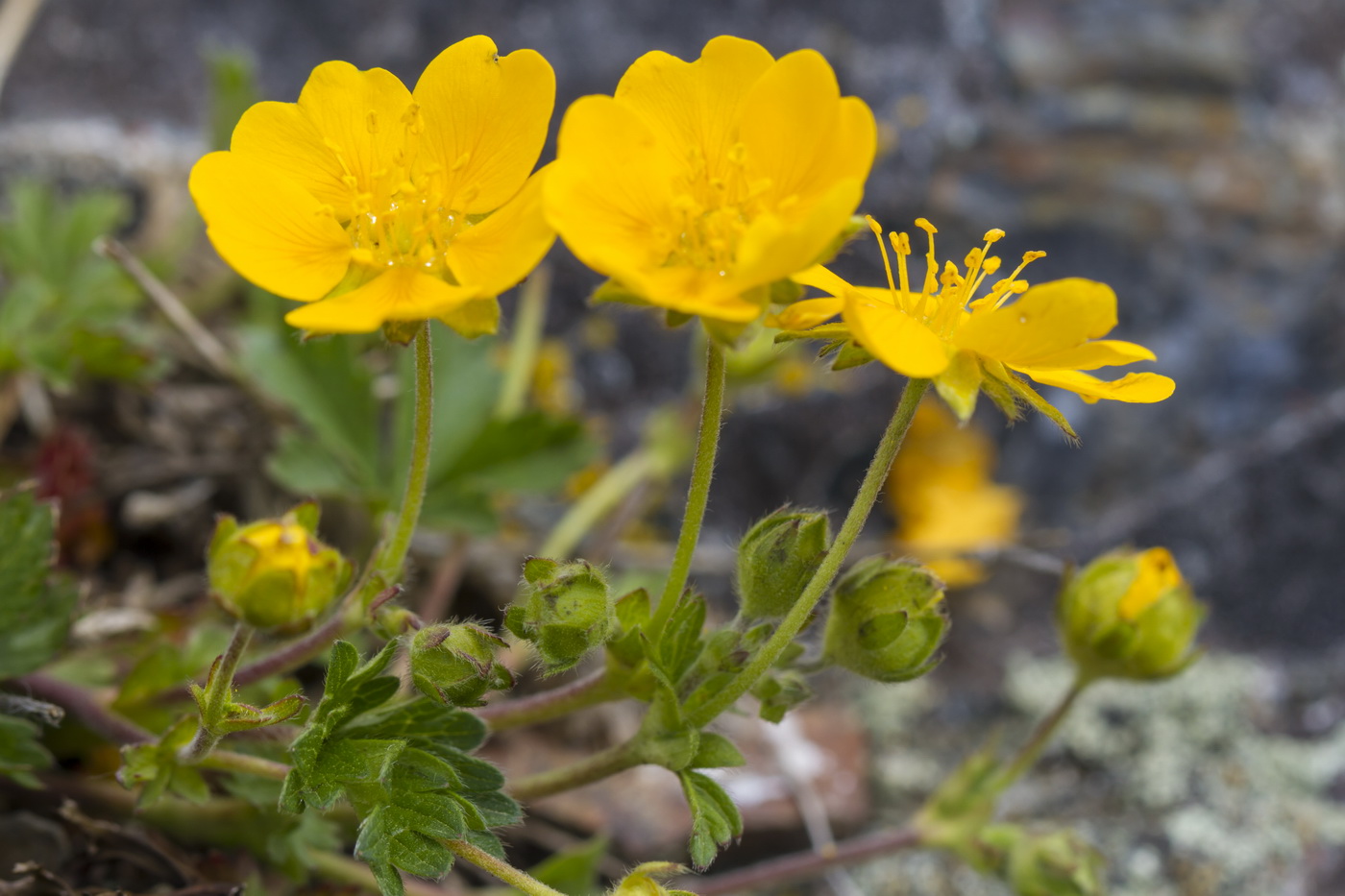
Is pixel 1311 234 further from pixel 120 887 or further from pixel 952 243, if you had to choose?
pixel 120 887

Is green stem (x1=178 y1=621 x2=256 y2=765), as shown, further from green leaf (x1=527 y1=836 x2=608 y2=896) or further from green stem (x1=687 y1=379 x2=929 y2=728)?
green leaf (x1=527 y1=836 x2=608 y2=896)

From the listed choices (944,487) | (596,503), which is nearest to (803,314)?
(596,503)

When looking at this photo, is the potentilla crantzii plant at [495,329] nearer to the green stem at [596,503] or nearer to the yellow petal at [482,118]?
the yellow petal at [482,118]

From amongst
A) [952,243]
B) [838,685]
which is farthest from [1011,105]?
[838,685]

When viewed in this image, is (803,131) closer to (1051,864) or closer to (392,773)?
(392,773)

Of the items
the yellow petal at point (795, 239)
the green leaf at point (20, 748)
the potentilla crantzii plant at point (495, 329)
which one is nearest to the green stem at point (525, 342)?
the potentilla crantzii plant at point (495, 329)
